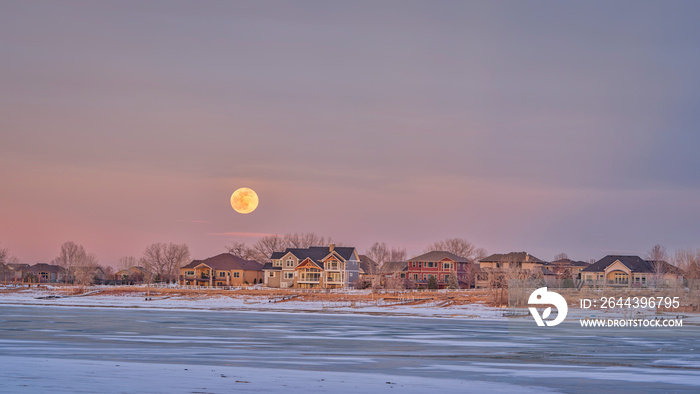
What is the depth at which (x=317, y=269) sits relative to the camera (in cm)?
13538

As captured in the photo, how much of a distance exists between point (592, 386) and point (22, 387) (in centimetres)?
1473

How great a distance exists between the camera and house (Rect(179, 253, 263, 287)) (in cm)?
15125

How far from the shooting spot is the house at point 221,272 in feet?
496

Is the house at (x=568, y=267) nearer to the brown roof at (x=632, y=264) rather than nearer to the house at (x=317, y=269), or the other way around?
the brown roof at (x=632, y=264)

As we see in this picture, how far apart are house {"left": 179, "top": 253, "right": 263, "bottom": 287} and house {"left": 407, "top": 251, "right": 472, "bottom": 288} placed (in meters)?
33.9

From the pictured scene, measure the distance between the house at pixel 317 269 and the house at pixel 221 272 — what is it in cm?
1161

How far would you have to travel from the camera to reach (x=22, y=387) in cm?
1769

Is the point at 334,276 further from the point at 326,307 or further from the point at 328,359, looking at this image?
the point at 328,359

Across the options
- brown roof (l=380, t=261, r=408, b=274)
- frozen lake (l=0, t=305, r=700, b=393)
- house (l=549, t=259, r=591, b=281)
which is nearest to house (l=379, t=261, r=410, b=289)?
brown roof (l=380, t=261, r=408, b=274)

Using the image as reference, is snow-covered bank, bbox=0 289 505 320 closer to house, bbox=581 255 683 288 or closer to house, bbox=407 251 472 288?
house, bbox=407 251 472 288

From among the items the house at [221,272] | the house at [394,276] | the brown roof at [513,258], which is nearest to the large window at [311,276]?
the house at [394,276]

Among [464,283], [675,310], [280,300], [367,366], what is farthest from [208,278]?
[367,366]

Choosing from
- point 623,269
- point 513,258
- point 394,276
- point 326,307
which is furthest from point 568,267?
point 326,307

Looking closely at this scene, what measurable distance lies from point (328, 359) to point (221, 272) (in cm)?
12938
